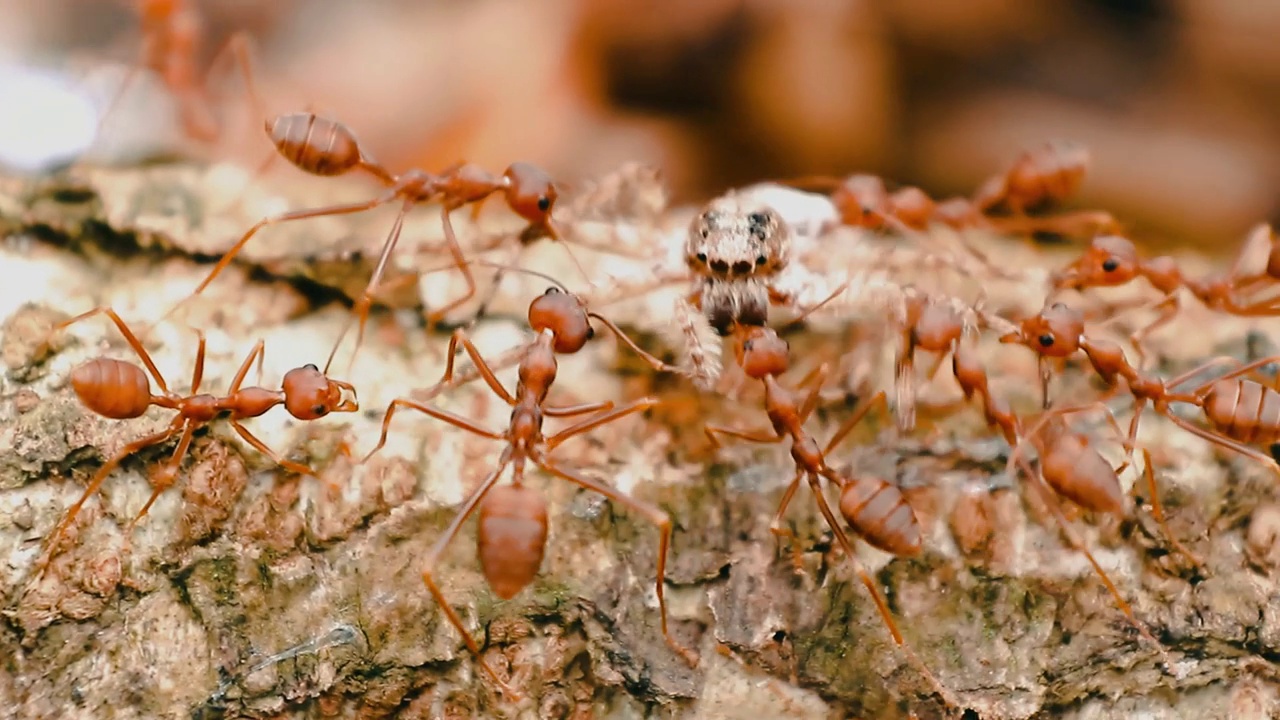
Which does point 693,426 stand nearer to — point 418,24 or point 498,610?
point 498,610

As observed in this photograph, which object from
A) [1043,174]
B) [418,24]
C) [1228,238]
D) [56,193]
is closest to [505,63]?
[418,24]

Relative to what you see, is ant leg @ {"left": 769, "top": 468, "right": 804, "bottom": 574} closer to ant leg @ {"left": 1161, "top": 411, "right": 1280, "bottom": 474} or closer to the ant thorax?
the ant thorax

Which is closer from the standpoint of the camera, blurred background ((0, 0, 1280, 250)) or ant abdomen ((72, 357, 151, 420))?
ant abdomen ((72, 357, 151, 420))

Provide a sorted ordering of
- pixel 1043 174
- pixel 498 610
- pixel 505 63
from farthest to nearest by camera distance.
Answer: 1. pixel 505 63
2. pixel 1043 174
3. pixel 498 610

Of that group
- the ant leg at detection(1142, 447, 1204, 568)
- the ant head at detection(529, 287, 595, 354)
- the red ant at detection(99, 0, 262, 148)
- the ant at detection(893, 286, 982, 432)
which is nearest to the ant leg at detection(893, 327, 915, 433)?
the ant at detection(893, 286, 982, 432)

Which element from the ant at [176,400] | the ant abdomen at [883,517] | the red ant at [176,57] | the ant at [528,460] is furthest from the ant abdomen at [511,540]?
the red ant at [176,57]

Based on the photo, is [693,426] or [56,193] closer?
[693,426]

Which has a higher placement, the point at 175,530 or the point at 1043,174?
the point at 1043,174

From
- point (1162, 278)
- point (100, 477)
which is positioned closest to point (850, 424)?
point (1162, 278)
